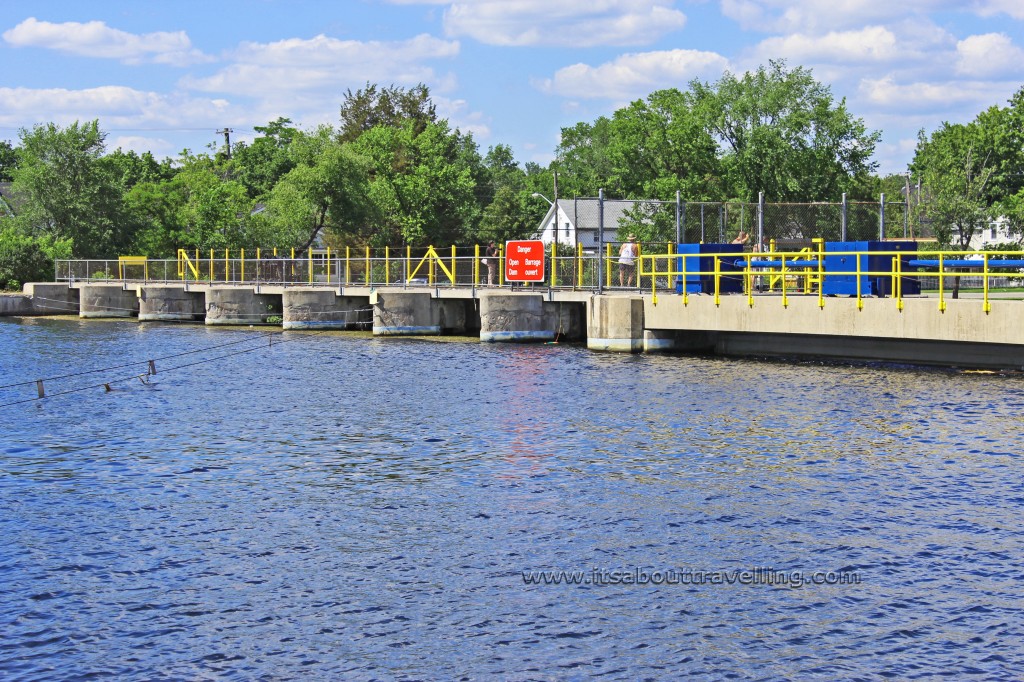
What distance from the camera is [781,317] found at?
29156mm

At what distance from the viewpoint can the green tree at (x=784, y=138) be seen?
72312 millimetres

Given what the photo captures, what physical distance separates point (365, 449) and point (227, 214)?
57242 mm

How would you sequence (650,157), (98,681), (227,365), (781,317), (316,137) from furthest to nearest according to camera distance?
(650,157), (316,137), (227,365), (781,317), (98,681)

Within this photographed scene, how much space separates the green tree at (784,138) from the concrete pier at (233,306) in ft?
111

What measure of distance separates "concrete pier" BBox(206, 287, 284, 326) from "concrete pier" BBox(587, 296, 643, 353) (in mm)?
21450

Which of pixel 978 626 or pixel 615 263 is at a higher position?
pixel 615 263

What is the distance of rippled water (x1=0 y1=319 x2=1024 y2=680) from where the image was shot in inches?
401

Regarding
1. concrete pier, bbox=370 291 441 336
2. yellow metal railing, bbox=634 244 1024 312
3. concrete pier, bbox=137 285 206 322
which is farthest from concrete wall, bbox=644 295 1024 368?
concrete pier, bbox=137 285 206 322

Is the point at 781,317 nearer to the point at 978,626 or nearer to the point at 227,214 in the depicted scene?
the point at 978,626

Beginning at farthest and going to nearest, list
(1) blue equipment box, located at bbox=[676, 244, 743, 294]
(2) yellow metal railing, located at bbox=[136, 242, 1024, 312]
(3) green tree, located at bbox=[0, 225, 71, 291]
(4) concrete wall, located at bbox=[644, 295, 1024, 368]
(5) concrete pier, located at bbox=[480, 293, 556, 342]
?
(3) green tree, located at bbox=[0, 225, 71, 291] < (5) concrete pier, located at bbox=[480, 293, 556, 342] < (1) blue equipment box, located at bbox=[676, 244, 743, 294] < (2) yellow metal railing, located at bbox=[136, 242, 1024, 312] < (4) concrete wall, located at bbox=[644, 295, 1024, 368]

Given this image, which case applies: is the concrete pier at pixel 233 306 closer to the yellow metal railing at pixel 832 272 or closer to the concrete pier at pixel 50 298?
the concrete pier at pixel 50 298

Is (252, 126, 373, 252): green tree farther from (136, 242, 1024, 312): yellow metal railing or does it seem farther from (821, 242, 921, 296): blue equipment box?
(821, 242, 921, 296): blue equipment box

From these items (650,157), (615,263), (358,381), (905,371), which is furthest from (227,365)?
(650,157)

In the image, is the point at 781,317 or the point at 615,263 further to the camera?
the point at 615,263
